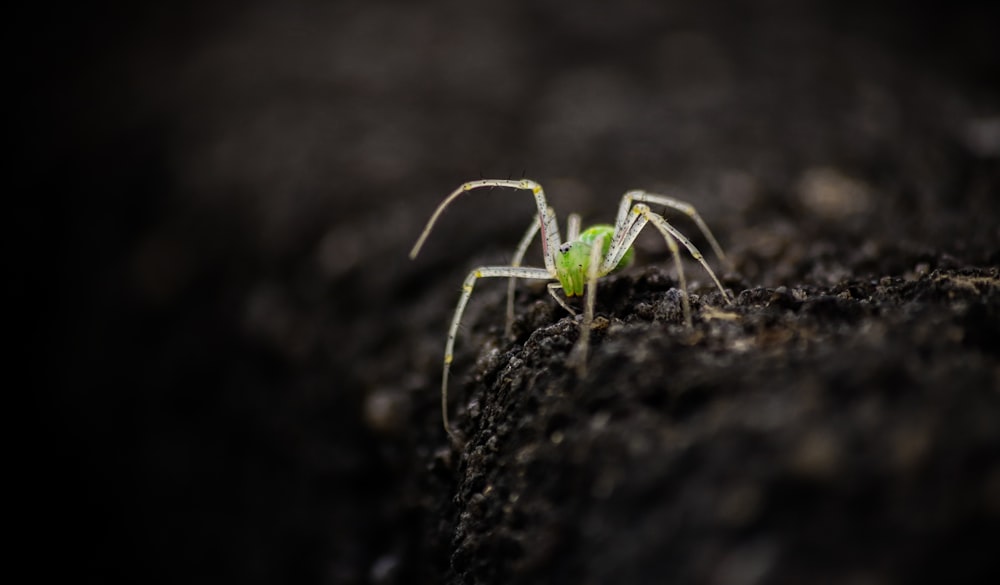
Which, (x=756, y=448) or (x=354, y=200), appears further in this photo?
(x=354, y=200)

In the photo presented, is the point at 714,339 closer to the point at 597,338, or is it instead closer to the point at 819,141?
the point at 597,338

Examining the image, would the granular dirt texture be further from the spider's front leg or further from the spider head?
the spider head

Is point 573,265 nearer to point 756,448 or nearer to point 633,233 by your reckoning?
point 633,233

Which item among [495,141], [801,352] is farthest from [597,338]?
[495,141]

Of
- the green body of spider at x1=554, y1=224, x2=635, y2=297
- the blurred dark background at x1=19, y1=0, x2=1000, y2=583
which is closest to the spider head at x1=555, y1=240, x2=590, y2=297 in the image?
the green body of spider at x1=554, y1=224, x2=635, y2=297

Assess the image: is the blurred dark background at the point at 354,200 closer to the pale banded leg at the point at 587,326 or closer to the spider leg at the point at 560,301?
the spider leg at the point at 560,301

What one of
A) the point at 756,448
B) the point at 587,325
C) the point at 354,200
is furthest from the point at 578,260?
the point at 354,200
